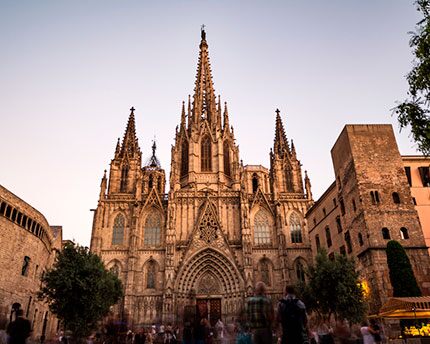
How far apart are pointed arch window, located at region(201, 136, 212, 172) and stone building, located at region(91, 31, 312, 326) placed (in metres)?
0.13

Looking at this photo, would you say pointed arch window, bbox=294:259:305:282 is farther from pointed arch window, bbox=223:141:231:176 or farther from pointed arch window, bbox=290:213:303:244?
pointed arch window, bbox=223:141:231:176

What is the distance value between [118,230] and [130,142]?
13.2m

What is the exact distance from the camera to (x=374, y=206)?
24.1m

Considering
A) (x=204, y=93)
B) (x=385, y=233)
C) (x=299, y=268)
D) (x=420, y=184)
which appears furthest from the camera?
(x=204, y=93)

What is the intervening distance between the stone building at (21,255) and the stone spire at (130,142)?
15304 mm

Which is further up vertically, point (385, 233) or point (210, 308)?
point (385, 233)

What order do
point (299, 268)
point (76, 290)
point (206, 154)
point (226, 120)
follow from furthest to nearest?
point (226, 120), point (206, 154), point (299, 268), point (76, 290)

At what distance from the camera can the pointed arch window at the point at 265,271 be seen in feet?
122

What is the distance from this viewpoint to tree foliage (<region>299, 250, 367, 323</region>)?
21.3 meters

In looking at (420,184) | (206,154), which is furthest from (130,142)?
(420,184)

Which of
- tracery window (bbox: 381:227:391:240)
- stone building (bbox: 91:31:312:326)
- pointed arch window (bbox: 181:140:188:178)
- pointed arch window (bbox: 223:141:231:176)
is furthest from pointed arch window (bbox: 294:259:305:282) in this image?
pointed arch window (bbox: 181:140:188:178)

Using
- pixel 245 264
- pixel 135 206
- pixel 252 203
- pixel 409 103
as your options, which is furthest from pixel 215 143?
pixel 409 103

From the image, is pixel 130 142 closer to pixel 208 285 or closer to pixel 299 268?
pixel 208 285

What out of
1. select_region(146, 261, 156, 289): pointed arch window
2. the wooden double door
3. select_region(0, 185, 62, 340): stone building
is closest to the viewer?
select_region(0, 185, 62, 340): stone building
